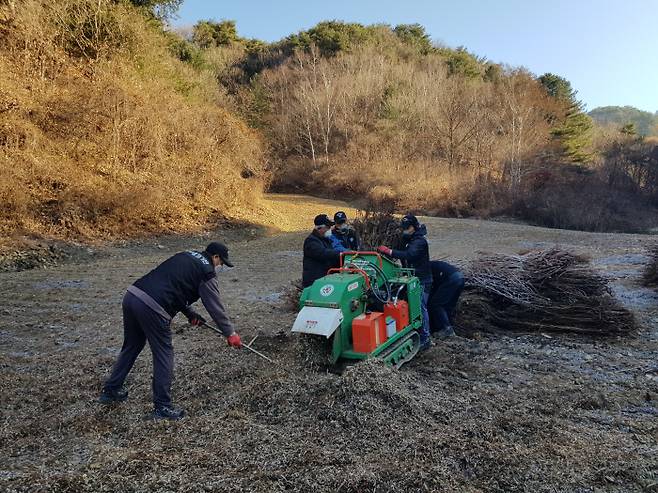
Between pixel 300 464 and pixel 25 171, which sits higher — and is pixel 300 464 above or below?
below

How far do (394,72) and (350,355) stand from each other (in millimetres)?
39428

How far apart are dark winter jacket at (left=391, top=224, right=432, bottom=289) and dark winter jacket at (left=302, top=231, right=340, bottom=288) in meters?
0.71

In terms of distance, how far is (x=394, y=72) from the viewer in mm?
41219

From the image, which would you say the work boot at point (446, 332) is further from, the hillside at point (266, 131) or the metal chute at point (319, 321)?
the hillside at point (266, 131)

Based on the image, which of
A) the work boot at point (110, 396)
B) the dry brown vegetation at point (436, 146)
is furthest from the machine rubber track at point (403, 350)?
the dry brown vegetation at point (436, 146)

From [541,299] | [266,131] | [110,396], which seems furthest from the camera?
[266,131]

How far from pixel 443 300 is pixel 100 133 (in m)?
13.9

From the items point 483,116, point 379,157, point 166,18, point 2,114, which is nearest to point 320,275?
point 2,114

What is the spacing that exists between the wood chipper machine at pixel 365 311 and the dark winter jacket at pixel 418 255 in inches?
12.2

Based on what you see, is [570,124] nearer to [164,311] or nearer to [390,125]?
[390,125]

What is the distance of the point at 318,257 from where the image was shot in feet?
20.1

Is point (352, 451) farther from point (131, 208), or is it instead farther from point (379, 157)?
point (379, 157)

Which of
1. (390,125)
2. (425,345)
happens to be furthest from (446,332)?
(390,125)

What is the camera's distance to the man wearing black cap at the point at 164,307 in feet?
13.7
